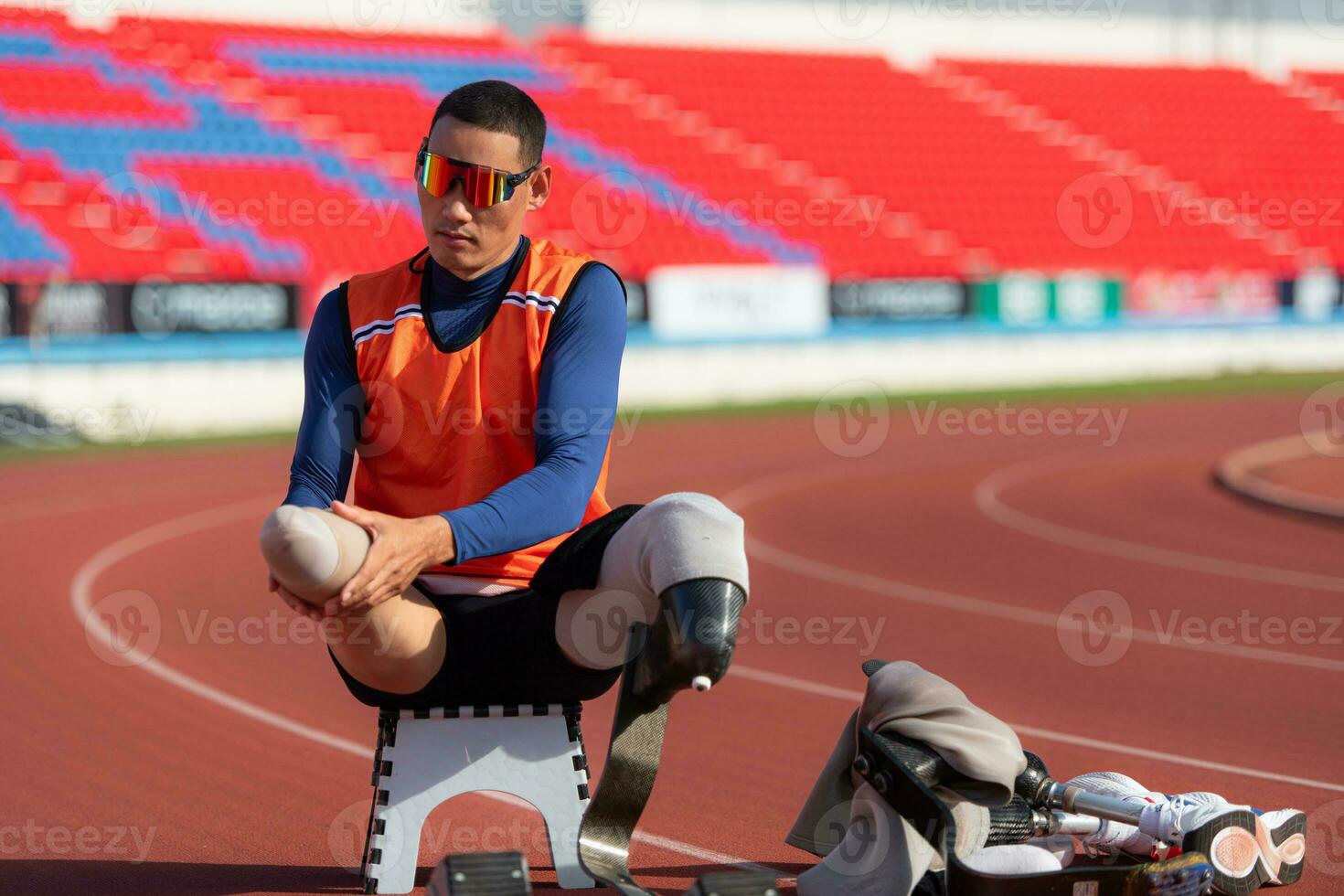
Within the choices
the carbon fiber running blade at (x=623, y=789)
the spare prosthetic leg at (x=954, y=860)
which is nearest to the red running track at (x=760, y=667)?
the carbon fiber running blade at (x=623, y=789)

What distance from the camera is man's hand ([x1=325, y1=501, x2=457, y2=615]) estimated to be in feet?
10.9

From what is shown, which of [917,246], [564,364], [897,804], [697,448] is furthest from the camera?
[917,246]

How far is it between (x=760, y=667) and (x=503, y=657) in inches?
154

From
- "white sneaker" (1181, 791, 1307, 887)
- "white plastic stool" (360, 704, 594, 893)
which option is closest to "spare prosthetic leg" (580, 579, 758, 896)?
"white plastic stool" (360, 704, 594, 893)


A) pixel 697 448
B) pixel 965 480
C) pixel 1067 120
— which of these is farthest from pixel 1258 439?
pixel 1067 120

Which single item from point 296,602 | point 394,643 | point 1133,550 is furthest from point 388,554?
point 1133,550

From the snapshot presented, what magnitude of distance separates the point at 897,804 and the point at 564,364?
1.25 meters

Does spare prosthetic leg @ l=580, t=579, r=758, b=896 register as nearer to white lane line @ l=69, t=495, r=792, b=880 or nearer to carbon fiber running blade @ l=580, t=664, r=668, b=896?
carbon fiber running blade @ l=580, t=664, r=668, b=896

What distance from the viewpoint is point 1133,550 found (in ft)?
37.1

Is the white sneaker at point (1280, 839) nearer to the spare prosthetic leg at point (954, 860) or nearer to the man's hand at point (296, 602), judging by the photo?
the spare prosthetic leg at point (954, 860)

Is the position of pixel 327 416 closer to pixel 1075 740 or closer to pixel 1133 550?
pixel 1075 740

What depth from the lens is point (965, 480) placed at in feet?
50.8

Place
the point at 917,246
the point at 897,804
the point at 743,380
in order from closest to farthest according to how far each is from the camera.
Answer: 1. the point at 897,804
2. the point at 743,380
3. the point at 917,246

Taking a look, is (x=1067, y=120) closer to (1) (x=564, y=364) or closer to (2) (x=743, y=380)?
(2) (x=743, y=380)
